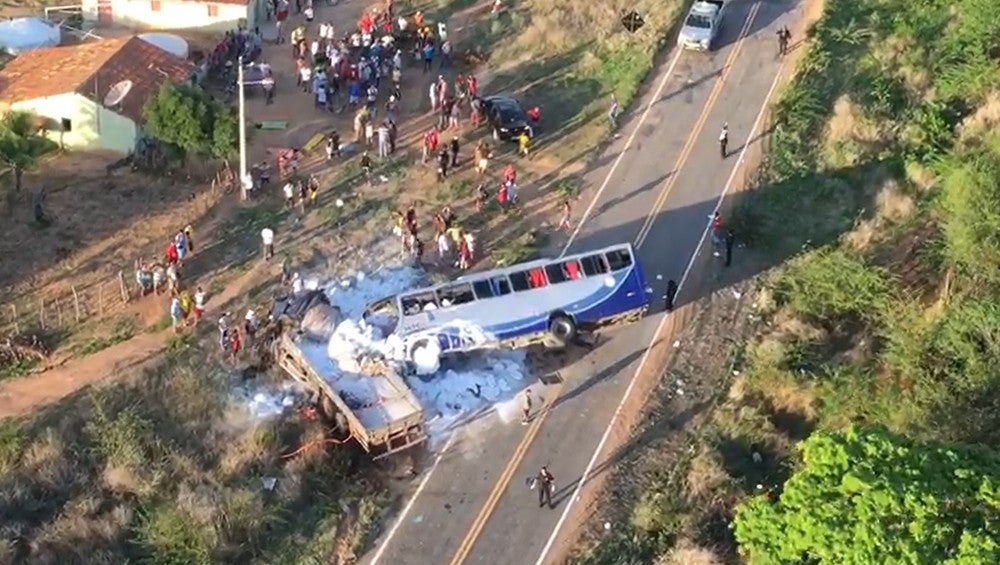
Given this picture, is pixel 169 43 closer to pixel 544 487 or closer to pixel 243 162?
pixel 243 162

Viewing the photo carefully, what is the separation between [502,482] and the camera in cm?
2769

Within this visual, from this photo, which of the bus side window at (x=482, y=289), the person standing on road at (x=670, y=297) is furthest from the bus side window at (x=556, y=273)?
the person standing on road at (x=670, y=297)

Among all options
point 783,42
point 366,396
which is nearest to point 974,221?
point 783,42

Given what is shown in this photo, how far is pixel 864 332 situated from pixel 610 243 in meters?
7.15

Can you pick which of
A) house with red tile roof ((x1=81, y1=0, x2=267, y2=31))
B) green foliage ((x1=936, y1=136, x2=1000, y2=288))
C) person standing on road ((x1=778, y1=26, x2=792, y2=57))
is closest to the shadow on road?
person standing on road ((x1=778, y1=26, x2=792, y2=57))

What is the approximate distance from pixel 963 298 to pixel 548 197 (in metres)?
11.7

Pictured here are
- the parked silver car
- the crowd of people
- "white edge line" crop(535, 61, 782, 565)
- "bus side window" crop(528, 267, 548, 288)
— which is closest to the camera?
"white edge line" crop(535, 61, 782, 565)

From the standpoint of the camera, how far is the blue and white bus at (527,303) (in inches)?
1180

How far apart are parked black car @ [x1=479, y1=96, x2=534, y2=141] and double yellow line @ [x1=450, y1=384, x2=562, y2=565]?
10.8m

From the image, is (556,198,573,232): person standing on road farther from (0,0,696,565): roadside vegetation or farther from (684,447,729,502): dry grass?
(684,447,729,502): dry grass

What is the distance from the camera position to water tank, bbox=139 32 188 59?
140 feet

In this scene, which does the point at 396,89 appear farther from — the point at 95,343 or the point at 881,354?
the point at 881,354

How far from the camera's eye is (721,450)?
28.7 metres

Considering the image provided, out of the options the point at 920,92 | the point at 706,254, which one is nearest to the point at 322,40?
the point at 706,254
